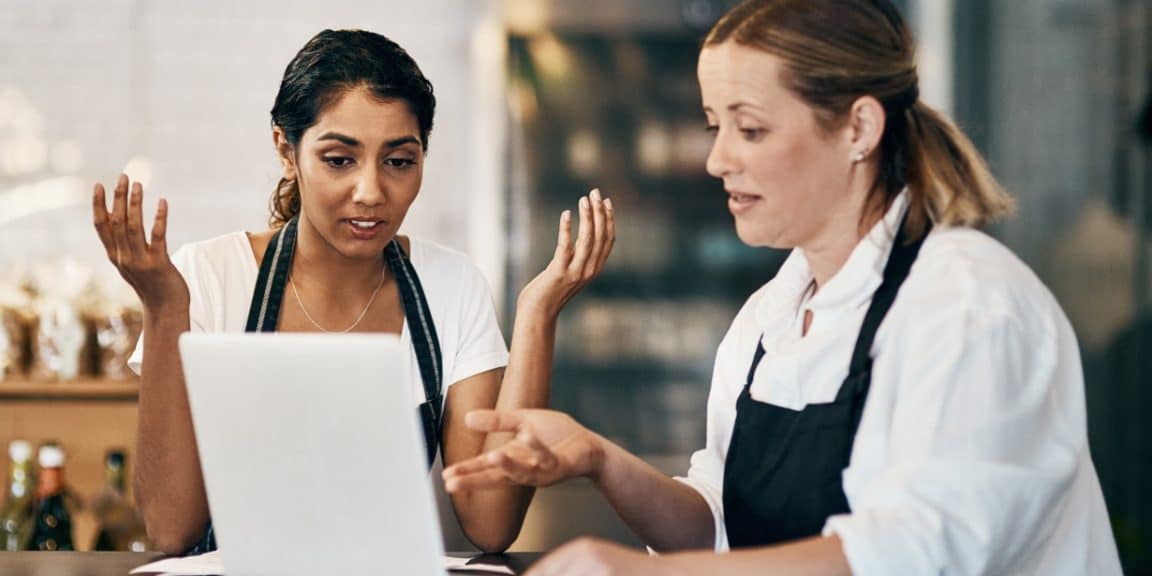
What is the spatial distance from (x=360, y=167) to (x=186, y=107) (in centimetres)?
221

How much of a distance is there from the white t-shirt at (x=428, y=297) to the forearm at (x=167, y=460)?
0.48 ft

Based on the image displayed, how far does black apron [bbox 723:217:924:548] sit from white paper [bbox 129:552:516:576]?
0.28 m

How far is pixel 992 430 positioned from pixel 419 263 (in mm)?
1014

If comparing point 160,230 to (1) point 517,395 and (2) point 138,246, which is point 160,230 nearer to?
(2) point 138,246

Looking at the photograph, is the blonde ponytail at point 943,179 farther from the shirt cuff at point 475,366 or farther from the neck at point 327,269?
the neck at point 327,269

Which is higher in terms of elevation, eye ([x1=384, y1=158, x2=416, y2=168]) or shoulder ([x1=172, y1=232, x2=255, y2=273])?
eye ([x1=384, y1=158, x2=416, y2=168])

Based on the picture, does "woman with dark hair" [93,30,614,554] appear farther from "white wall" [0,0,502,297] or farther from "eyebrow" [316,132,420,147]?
Result: "white wall" [0,0,502,297]

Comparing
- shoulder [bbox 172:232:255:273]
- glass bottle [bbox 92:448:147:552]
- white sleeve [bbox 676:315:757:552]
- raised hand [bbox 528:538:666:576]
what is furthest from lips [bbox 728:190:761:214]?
glass bottle [bbox 92:448:147:552]

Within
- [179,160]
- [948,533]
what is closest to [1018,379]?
[948,533]

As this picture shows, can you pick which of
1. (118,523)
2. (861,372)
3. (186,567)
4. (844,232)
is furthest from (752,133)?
(118,523)

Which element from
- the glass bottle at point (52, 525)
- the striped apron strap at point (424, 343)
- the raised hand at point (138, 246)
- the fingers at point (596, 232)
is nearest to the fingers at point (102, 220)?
the raised hand at point (138, 246)

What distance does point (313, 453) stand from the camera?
1201 mm

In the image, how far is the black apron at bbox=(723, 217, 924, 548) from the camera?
1424mm

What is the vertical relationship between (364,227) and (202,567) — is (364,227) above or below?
above
